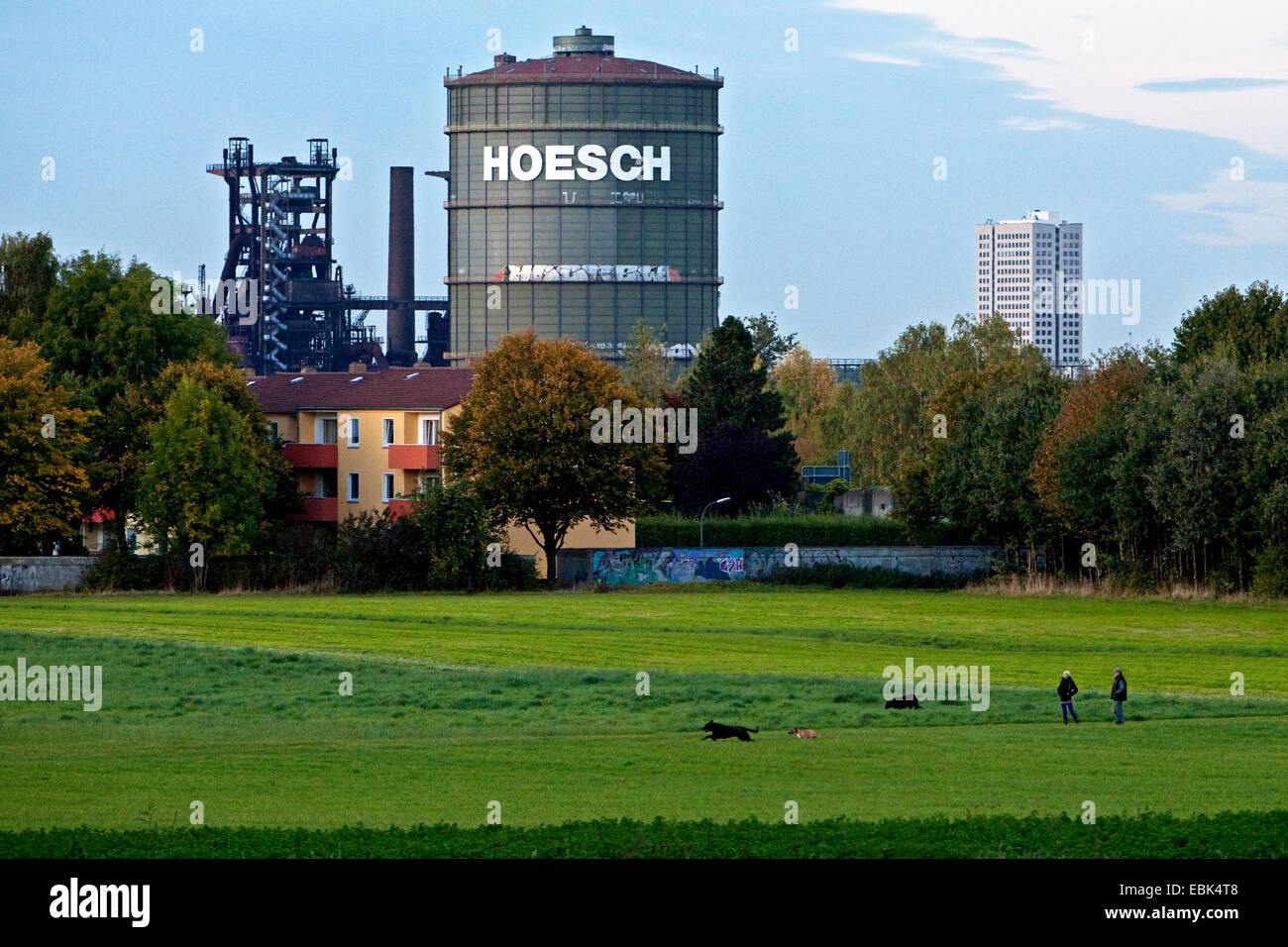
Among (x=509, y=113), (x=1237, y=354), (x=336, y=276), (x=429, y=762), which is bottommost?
(x=429, y=762)

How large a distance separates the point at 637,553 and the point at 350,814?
2510 inches

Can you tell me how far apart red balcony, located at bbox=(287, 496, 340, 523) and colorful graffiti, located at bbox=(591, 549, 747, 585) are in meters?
15.6

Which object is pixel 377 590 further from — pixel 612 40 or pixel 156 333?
pixel 612 40

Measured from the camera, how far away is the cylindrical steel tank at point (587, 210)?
183 m

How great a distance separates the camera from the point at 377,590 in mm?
79625

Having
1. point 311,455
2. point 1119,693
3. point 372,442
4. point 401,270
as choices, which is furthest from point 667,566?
point 401,270

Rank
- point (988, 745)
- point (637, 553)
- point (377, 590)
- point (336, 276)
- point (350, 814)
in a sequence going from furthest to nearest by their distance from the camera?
1. point (336, 276)
2. point (637, 553)
3. point (377, 590)
4. point (988, 745)
5. point (350, 814)

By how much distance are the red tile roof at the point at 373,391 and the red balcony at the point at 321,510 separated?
4837 mm

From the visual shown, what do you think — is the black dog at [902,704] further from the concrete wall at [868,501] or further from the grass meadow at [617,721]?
the concrete wall at [868,501]

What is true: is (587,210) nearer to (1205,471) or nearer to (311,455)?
(311,455)

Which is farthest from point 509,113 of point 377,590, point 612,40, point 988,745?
point 988,745

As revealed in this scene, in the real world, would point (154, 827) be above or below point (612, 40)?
below

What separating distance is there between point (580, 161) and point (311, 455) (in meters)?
96.8

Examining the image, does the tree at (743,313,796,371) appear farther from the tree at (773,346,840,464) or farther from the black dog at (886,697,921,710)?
the black dog at (886,697,921,710)
